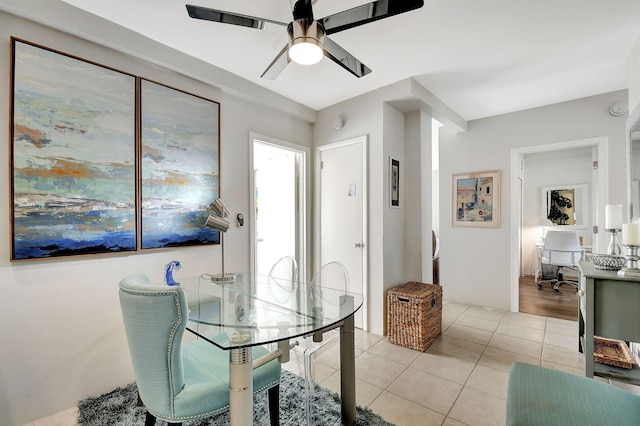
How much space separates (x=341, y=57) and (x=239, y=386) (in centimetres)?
192

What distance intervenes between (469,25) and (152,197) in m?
2.63

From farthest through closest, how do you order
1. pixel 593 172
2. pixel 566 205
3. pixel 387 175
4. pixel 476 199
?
pixel 566 205
pixel 476 199
pixel 593 172
pixel 387 175

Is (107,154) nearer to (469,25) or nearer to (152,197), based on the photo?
(152,197)

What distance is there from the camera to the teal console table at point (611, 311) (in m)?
1.66

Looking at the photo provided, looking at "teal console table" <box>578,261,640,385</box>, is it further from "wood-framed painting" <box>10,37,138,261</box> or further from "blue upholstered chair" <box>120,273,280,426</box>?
"wood-framed painting" <box>10,37,138,261</box>

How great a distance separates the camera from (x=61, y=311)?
1.88 metres

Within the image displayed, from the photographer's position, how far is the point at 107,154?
2.05 meters

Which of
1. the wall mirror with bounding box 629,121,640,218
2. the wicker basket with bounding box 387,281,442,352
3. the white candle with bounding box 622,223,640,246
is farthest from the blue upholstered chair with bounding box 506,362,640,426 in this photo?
the wall mirror with bounding box 629,121,640,218

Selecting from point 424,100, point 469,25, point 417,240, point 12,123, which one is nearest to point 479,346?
point 417,240

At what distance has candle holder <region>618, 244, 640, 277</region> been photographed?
1686mm

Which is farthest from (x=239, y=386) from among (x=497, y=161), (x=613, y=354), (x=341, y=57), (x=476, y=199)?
(x=497, y=161)

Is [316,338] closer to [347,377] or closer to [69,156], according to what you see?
[347,377]

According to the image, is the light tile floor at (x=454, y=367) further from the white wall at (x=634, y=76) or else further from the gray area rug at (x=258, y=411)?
the white wall at (x=634, y=76)

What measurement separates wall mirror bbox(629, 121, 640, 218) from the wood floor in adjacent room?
193 centimetres
